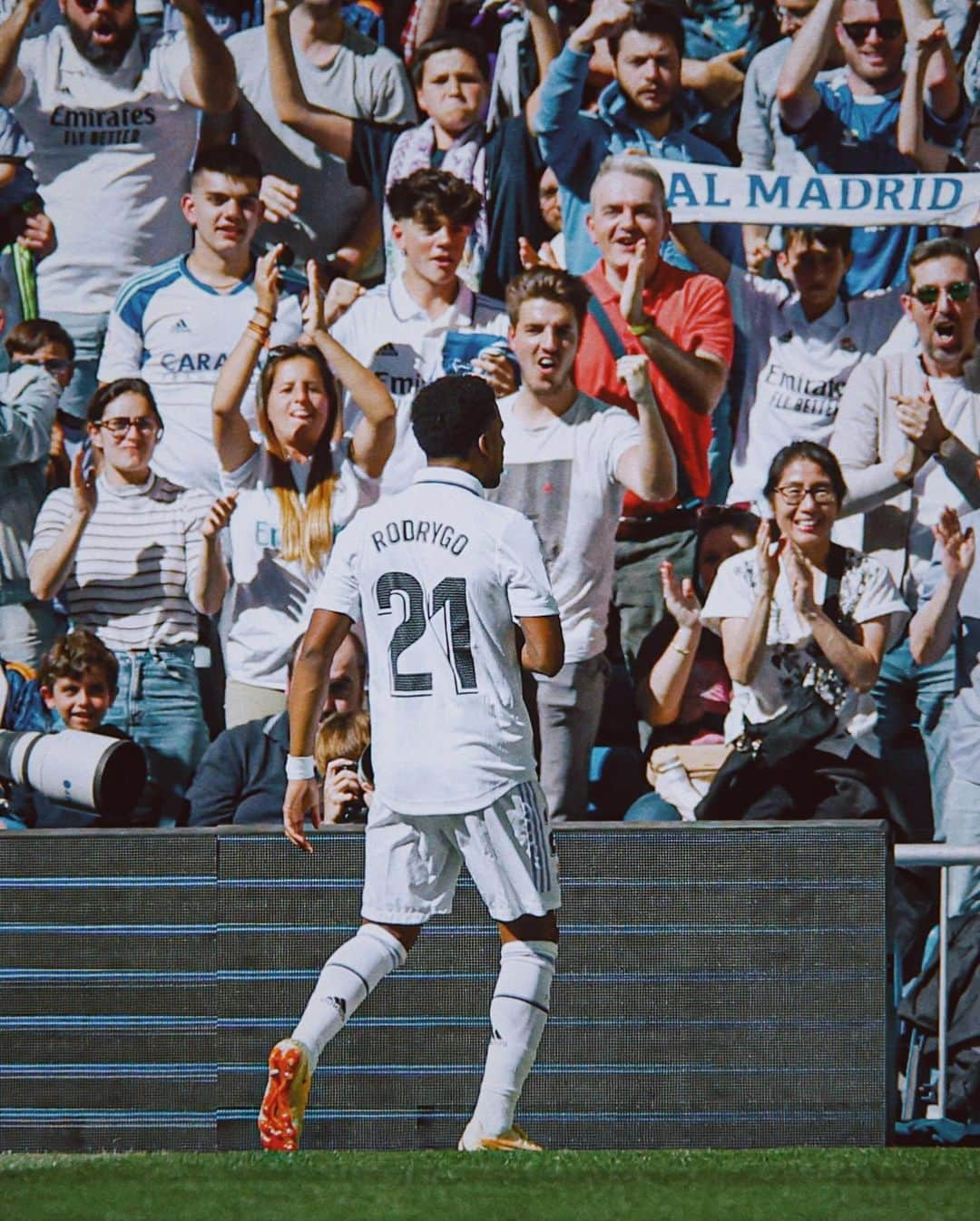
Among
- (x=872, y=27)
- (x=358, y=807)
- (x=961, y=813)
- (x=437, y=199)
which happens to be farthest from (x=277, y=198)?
(x=961, y=813)

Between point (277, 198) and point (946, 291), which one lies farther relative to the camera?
point (277, 198)

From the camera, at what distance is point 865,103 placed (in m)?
8.20

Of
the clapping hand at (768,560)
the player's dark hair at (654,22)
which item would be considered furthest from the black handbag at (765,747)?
the player's dark hair at (654,22)

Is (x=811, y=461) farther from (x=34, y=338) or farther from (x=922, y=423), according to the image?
(x=34, y=338)

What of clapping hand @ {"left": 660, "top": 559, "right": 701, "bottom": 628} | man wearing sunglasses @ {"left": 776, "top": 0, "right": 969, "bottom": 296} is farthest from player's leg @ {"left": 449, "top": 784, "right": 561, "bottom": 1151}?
man wearing sunglasses @ {"left": 776, "top": 0, "right": 969, "bottom": 296}

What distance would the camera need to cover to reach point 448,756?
465cm

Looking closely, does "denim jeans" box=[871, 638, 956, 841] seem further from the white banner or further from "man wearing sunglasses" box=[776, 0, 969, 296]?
the white banner

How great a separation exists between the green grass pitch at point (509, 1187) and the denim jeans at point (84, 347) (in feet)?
15.0

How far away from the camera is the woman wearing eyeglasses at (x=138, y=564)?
26.3 feet

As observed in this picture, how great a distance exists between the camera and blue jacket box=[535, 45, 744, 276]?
8.17 metres

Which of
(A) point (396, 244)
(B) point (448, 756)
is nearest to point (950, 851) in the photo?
(B) point (448, 756)

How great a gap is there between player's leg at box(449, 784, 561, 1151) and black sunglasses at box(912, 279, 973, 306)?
4.21 meters

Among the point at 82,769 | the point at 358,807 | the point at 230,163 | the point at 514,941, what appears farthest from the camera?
the point at 230,163

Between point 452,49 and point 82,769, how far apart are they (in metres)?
3.59
